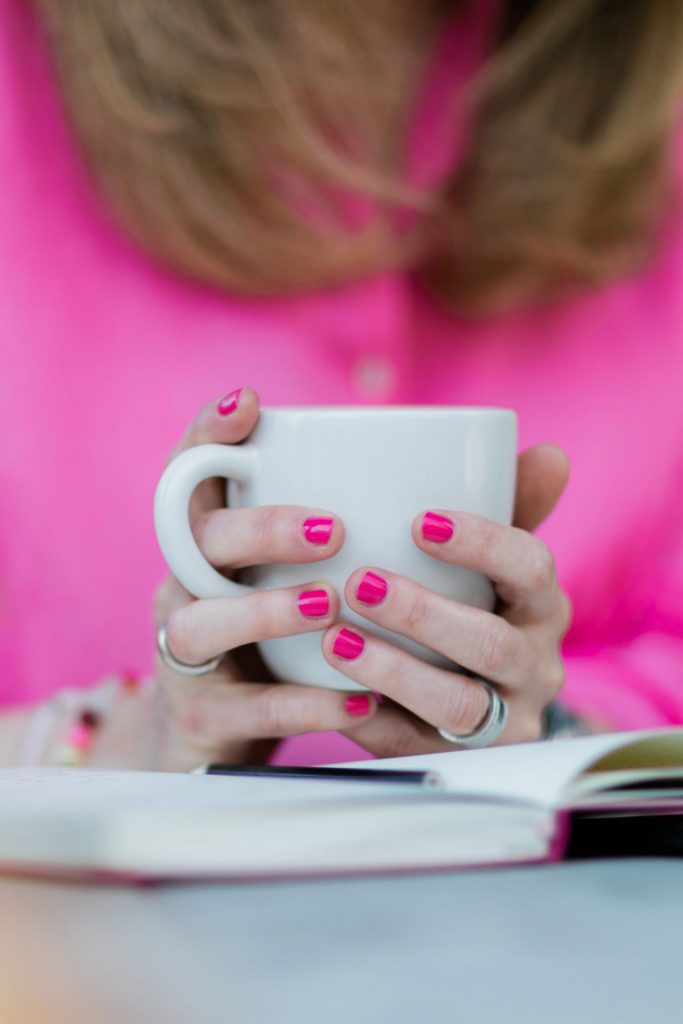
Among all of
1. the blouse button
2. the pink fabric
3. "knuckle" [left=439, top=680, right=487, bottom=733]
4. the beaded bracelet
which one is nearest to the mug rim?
"knuckle" [left=439, top=680, right=487, bottom=733]

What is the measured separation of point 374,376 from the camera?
976 millimetres

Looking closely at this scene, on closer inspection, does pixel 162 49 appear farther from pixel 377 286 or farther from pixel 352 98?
pixel 377 286

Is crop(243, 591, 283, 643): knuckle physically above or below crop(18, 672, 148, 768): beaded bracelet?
above

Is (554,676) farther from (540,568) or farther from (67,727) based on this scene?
(67,727)

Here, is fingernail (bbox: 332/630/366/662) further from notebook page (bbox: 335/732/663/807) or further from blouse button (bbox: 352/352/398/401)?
blouse button (bbox: 352/352/398/401)

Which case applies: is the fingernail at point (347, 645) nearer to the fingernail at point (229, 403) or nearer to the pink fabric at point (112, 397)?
the fingernail at point (229, 403)

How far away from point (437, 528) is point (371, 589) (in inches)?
1.5

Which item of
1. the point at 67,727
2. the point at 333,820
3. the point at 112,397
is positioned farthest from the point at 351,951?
the point at 112,397

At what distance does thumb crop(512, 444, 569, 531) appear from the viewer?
21.0 inches

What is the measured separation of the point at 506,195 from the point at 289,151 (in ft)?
0.83

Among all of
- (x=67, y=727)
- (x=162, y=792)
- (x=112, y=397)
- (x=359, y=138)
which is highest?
(x=359, y=138)

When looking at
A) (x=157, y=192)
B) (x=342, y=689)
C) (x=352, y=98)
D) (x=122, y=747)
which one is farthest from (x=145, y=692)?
(x=352, y=98)

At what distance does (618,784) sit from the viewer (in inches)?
12.9

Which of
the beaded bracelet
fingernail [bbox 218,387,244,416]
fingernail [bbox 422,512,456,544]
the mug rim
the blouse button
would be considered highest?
fingernail [bbox 218,387,244,416]
